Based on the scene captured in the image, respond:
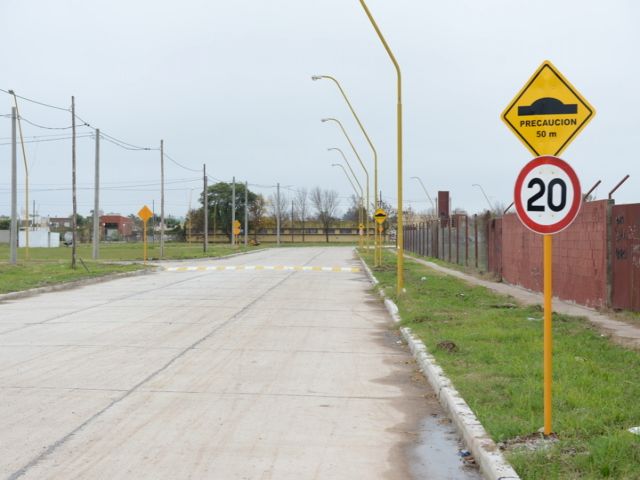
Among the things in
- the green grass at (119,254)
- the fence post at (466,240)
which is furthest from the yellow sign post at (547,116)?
the green grass at (119,254)

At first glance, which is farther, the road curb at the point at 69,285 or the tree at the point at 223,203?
the tree at the point at 223,203

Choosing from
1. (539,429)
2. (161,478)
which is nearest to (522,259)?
(539,429)

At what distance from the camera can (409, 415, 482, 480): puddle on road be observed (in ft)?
18.5

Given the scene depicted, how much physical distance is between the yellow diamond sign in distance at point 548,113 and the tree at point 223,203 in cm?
11432

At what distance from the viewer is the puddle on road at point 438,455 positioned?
5.63m

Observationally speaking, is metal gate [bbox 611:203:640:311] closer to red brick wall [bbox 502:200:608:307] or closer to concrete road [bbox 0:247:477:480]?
red brick wall [bbox 502:200:608:307]

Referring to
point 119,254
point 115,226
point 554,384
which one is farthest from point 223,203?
point 554,384

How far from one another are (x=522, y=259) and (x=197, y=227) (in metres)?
102

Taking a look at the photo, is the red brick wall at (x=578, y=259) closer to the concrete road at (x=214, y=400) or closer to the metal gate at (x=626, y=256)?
the metal gate at (x=626, y=256)

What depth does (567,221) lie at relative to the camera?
5.86 meters

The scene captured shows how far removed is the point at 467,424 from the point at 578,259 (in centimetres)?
1066

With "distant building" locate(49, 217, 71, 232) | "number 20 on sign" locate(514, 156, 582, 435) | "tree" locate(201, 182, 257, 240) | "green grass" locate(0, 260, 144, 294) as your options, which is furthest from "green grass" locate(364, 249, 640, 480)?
"distant building" locate(49, 217, 71, 232)

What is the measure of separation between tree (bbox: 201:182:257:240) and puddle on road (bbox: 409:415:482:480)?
114m

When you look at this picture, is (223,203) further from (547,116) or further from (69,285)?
(547,116)
